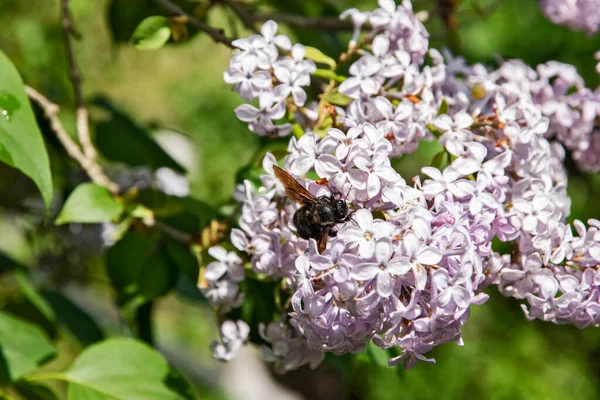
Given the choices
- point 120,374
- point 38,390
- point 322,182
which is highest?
point 322,182

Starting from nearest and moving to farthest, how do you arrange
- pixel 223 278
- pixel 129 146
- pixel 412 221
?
pixel 412 221 → pixel 223 278 → pixel 129 146

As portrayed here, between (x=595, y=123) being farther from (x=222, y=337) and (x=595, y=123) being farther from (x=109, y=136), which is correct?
(x=109, y=136)

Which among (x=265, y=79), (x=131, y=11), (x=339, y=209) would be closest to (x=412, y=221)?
(x=339, y=209)

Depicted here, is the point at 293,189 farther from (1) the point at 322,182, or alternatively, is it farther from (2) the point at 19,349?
(2) the point at 19,349

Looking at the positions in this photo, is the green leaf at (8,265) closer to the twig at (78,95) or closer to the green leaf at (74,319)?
the green leaf at (74,319)

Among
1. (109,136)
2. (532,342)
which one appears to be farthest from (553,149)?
(532,342)

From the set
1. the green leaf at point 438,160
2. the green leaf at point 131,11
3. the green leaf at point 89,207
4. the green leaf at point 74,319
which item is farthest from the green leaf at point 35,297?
the green leaf at point 438,160
